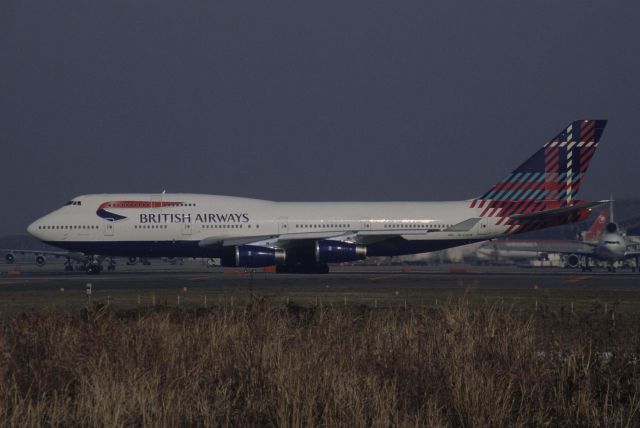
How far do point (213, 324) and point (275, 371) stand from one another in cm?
301

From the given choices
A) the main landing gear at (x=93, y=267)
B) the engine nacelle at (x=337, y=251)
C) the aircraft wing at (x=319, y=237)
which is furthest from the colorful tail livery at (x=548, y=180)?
the main landing gear at (x=93, y=267)

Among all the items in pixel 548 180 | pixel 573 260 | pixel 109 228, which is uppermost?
pixel 548 180

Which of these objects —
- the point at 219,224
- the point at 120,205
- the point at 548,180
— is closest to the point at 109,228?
the point at 120,205

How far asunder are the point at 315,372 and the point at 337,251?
3427 centimetres

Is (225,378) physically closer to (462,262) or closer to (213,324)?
(213,324)

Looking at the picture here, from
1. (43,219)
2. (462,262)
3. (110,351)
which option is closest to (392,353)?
(110,351)

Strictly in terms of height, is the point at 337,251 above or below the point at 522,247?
below

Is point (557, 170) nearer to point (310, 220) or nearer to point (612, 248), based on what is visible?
point (310, 220)

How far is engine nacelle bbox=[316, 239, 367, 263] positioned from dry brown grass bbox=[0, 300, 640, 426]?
30.0m

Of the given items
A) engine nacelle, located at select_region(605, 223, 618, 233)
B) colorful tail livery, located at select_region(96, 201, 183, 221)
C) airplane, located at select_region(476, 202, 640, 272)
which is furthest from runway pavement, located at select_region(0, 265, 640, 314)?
engine nacelle, located at select_region(605, 223, 618, 233)

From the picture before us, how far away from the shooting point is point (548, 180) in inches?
1929

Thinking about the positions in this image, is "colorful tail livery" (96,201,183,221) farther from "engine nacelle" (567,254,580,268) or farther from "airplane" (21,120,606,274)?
"engine nacelle" (567,254,580,268)

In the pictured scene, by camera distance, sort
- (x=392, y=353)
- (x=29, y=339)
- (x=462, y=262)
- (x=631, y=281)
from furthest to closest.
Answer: (x=462, y=262)
(x=631, y=281)
(x=29, y=339)
(x=392, y=353)

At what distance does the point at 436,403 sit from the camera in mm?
9586
